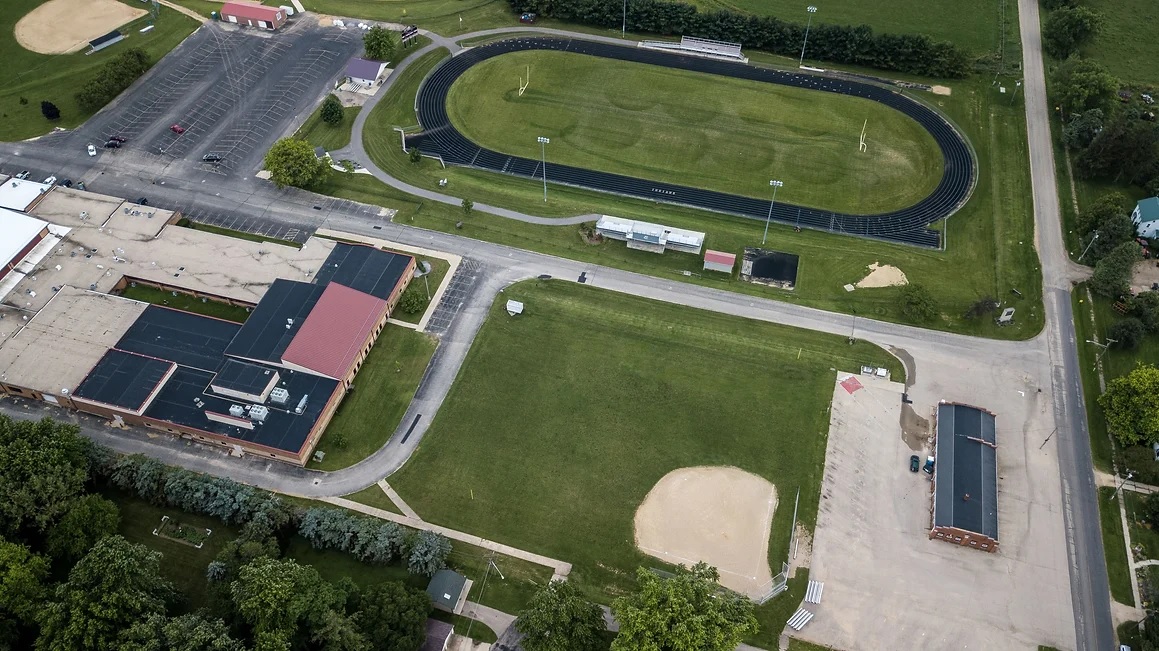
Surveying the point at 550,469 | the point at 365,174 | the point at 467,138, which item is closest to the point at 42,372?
the point at 365,174

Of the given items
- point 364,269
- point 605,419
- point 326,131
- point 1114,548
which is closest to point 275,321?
point 364,269

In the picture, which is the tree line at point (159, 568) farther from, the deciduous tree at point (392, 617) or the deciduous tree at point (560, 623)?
the deciduous tree at point (560, 623)

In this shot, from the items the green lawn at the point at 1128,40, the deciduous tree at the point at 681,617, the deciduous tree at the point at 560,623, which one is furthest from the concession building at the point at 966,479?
the green lawn at the point at 1128,40

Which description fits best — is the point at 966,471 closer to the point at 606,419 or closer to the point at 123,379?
the point at 606,419

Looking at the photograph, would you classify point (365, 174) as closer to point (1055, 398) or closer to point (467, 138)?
point (467, 138)

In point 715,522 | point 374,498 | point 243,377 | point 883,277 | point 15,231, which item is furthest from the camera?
point 883,277

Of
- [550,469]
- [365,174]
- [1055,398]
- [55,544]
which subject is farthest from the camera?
[365,174]
